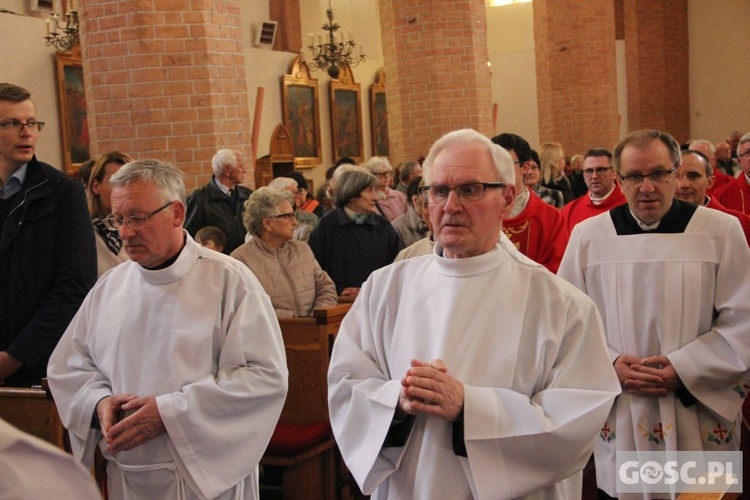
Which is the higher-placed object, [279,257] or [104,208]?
[104,208]

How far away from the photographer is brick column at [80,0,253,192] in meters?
7.11

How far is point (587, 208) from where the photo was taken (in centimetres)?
646

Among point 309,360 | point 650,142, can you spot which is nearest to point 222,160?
point 309,360

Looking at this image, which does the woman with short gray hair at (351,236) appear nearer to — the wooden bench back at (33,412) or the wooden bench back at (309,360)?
the wooden bench back at (309,360)

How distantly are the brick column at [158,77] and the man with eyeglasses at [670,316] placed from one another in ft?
13.2

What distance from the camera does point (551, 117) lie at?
1580 centimetres

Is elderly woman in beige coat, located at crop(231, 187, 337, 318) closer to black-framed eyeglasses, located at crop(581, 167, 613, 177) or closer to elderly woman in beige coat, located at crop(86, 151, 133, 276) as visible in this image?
elderly woman in beige coat, located at crop(86, 151, 133, 276)

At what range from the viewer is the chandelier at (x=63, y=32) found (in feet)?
37.4

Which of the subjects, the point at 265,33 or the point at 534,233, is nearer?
the point at 534,233

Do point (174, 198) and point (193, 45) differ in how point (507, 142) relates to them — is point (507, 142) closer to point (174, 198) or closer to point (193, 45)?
point (174, 198)

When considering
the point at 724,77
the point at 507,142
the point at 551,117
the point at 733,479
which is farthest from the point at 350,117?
the point at 733,479

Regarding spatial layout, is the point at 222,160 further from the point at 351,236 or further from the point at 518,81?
the point at 518,81

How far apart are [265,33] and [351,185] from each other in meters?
11.7

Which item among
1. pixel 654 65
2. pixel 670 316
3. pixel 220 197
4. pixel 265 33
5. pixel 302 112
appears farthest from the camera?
pixel 654 65
